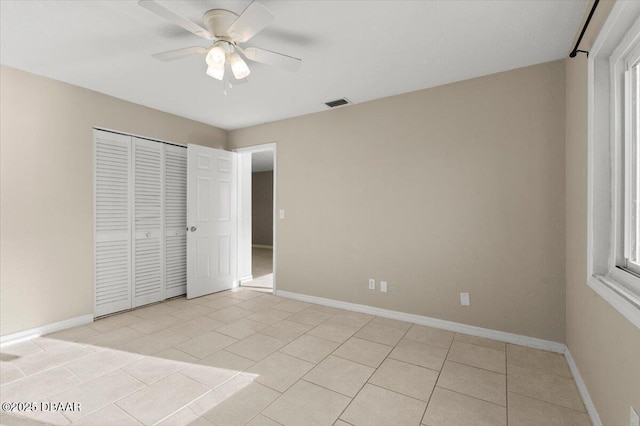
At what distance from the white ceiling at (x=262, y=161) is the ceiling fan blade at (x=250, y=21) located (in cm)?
469

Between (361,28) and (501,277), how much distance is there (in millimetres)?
2437

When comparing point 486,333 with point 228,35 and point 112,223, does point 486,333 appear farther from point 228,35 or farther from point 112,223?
point 112,223

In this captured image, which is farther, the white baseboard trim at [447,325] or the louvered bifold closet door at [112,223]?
the louvered bifold closet door at [112,223]

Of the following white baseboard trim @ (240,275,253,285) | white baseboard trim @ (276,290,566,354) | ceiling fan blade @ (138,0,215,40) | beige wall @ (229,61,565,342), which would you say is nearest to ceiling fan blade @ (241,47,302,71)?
ceiling fan blade @ (138,0,215,40)

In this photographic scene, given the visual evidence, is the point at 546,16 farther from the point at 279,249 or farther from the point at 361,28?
the point at 279,249

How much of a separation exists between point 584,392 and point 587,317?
47 cm

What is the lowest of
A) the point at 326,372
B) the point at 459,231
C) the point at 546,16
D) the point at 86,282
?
the point at 326,372

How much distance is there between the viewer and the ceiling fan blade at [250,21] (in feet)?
5.26

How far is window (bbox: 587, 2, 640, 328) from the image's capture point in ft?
4.98

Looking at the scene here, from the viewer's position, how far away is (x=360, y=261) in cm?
358

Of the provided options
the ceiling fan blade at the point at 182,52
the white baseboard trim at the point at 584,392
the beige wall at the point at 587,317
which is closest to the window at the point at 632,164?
the beige wall at the point at 587,317

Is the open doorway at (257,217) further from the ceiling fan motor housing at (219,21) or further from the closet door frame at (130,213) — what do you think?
the ceiling fan motor housing at (219,21)

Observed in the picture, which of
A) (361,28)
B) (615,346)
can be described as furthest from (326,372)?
(361,28)

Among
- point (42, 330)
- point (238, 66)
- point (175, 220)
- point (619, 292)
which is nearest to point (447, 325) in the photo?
point (619, 292)
